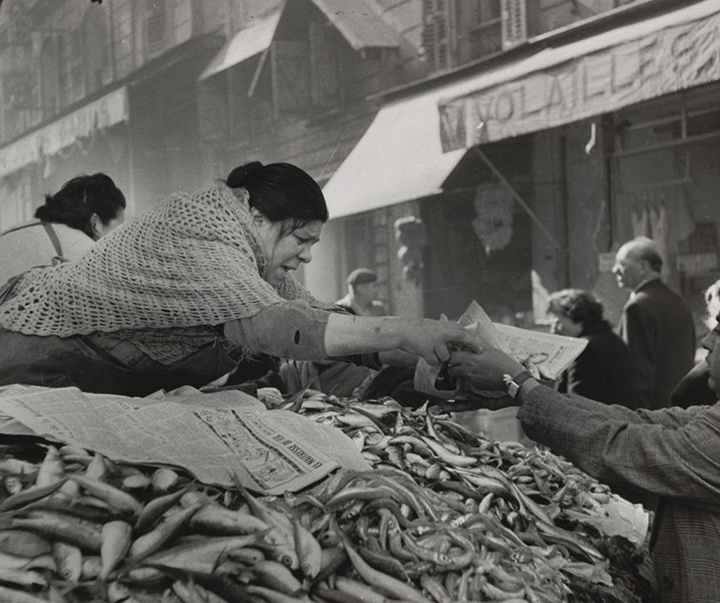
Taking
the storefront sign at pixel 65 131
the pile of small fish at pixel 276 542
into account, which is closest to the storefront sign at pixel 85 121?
the storefront sign at pixel 65 131

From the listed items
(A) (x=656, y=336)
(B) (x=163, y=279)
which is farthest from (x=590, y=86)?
(B) (x=163, y=279)

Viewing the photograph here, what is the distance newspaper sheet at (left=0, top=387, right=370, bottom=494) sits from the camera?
1.95m

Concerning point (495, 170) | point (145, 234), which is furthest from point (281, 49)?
point (145, 234)

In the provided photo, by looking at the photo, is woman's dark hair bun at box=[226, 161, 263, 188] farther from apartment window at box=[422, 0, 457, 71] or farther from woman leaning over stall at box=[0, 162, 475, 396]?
apartment window at box=[422, 0, 457, 71]

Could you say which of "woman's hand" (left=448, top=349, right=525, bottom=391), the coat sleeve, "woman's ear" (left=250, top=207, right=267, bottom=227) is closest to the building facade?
"woman's ear" (left=250, top=207, right=267, bottom=227)

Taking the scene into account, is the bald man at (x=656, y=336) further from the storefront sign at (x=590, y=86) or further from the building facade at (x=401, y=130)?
the building facade at (x=401, y=130)

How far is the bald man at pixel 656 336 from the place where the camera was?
5.48 meters

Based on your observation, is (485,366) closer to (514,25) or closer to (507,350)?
(507,350)

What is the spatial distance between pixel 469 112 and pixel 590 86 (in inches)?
43.0

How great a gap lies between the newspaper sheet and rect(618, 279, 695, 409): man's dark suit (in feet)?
11.9

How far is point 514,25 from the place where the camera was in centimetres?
700

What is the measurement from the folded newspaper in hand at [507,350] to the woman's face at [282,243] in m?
0.44

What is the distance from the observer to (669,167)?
6.88 m

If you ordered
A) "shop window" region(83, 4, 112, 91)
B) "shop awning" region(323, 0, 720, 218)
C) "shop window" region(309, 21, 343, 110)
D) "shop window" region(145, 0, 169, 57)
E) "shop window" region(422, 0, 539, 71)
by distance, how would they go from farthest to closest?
"shop window" region(422, 0, 539, 71)
"shop window" region(309, 21, 343, 110)
"shop window" region(83, 4, 112, 91)
"shop window" region(145, 0, 169, 57)
"shop awning" region(323, 0, 720, 218)
